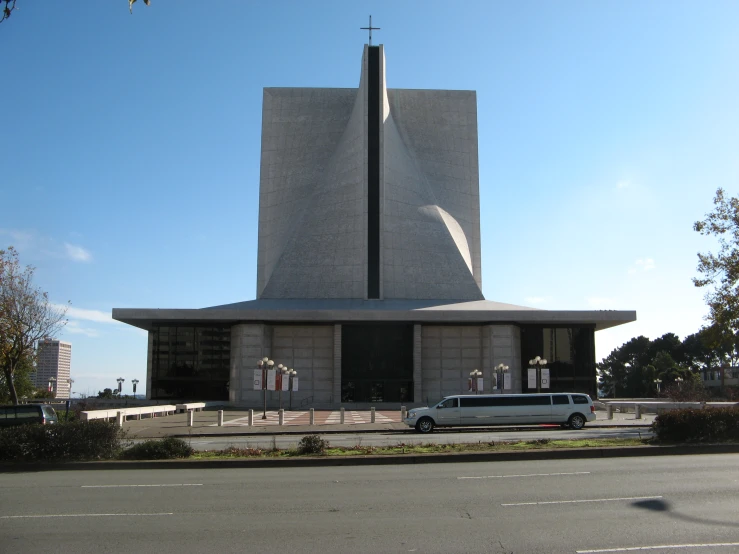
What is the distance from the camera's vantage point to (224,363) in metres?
53.6

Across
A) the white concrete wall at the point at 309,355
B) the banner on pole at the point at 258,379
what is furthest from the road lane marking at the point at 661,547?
the white concrete wall at the point at 309,355

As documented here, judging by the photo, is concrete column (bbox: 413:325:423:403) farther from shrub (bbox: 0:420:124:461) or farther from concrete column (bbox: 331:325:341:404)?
shrub (bbox: 0:420:124:461)

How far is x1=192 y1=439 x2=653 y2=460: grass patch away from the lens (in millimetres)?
15977

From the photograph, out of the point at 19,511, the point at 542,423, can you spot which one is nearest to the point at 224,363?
the point at 542,423

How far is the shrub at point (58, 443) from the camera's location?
15266mm

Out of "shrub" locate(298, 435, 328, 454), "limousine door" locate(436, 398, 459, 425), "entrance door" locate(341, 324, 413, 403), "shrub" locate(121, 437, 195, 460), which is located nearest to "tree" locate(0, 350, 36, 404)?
"entrance door" locate(341, 324, 413, 403)

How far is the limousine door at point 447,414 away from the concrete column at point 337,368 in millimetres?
24892

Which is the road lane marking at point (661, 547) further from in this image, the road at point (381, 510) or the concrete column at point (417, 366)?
the concrete column at point (417, 366)

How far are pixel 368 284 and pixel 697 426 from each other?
40806 millimetres

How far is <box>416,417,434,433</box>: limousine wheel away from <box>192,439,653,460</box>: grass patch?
920 cm

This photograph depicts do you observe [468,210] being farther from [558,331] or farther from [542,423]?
[542,423]

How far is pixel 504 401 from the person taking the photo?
91.4 ft

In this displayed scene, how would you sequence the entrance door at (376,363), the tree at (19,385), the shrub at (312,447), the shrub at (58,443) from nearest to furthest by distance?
the shrub at (58,443) < the shrub at (312,447) < the entrance door at (376,363) < the tree at (19,385)

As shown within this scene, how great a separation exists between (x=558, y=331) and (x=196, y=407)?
92.3ft
